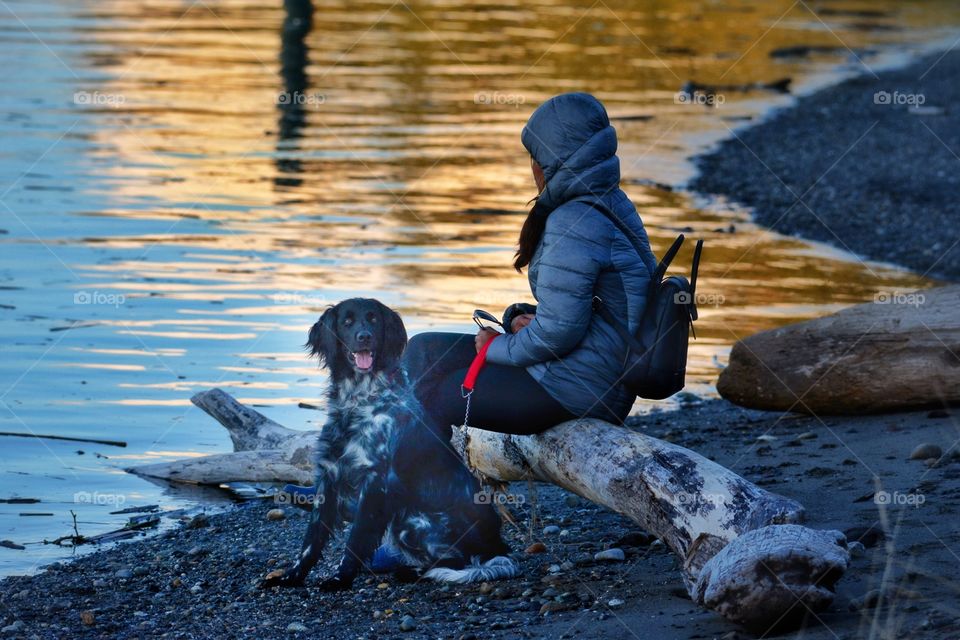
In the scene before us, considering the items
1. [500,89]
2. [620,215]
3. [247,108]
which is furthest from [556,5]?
[620,215]

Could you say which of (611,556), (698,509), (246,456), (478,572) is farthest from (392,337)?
(246,456)

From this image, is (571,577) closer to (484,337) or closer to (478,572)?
(478,572)

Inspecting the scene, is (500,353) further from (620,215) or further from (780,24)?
(780,24)

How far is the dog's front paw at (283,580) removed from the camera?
654cm

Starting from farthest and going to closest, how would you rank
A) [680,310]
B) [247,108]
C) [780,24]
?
[780,24] < [247,108] < [680,310]

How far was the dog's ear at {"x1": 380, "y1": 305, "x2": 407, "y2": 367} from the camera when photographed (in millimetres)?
6457

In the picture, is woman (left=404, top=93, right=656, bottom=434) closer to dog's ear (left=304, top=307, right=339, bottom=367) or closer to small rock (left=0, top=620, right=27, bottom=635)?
dog's ear (left=304, top=307, right=339, bottom=367)

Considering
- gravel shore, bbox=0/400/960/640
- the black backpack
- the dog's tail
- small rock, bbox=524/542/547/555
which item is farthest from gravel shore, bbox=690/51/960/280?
the dog's tail

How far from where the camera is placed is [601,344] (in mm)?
6410

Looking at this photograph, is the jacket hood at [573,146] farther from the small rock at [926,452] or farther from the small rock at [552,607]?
the small rock at [926,452]

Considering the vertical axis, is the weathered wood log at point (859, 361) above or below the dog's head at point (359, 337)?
below

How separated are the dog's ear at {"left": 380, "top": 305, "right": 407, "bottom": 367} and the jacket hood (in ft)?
2.80

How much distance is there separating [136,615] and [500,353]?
1952 mm

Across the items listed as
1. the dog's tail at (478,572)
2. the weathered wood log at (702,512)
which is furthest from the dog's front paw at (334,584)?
the weathered wood log at (702,512)
